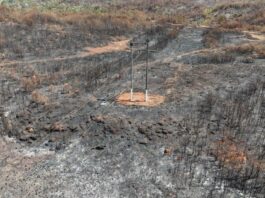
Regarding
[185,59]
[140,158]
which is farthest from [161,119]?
[185,59]

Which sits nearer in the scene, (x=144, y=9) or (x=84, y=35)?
(x=84, y=35)

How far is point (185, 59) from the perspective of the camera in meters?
23.0

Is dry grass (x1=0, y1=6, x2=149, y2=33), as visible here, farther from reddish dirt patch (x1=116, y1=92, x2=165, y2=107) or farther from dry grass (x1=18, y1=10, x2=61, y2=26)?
reddish dirt patch (x1=116, y1=92, x2=165, y2=107)

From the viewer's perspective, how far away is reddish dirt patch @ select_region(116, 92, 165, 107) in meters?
16.6

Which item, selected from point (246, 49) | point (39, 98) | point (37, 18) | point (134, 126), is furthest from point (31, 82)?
point (37, 18)

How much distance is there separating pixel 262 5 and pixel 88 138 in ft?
97.7

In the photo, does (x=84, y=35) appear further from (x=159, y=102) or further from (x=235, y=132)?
(x=235, y=132)

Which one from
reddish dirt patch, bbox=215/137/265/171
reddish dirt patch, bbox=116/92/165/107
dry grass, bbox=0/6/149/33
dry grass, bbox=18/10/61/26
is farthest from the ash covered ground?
dry grass, bbox=0/6/149/33

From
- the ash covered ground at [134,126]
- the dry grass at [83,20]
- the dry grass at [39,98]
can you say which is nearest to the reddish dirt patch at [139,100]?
the ash covered ground at [134,126]

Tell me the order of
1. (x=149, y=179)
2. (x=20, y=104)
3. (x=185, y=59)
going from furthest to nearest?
(x=185, y=59) → (x=20, y=104) → (x=149, y=179)

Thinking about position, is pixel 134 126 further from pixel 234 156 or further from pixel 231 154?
pixel 234 156

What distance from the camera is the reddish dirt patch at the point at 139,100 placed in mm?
16558

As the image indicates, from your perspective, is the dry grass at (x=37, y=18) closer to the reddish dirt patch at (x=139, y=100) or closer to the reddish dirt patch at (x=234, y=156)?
the reddish dirt patch at (x=139, y=100)

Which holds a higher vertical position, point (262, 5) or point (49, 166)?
point (262, 5)
